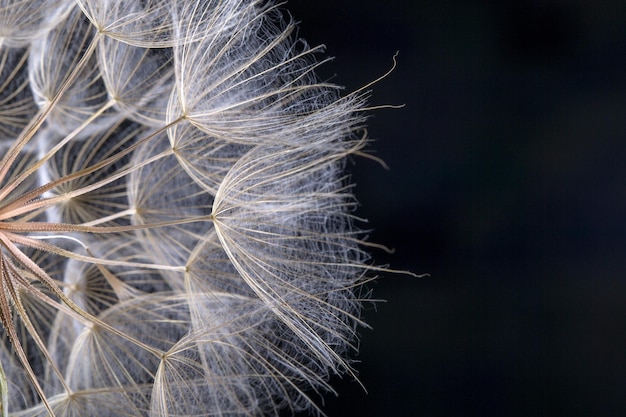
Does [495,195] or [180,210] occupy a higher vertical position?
[180,210]

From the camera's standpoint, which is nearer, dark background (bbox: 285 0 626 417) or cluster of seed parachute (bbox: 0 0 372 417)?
cluster of seed parachute (bbox: 0 0 372 417)

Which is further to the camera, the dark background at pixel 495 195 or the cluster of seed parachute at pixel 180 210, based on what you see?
the dark background at pixel 495 195

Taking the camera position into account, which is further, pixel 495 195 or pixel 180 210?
pixel 495 195

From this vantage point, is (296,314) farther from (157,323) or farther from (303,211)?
(157,323)

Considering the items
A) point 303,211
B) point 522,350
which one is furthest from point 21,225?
point 522,350
